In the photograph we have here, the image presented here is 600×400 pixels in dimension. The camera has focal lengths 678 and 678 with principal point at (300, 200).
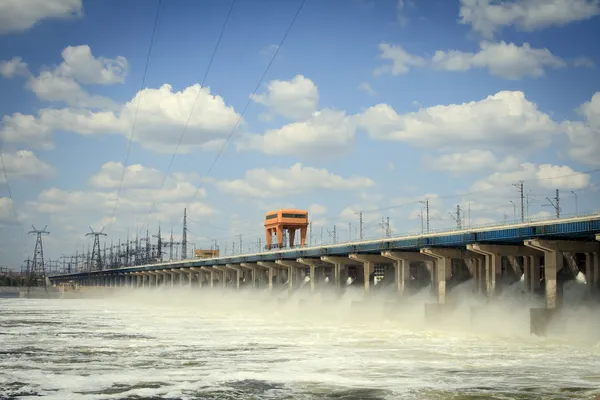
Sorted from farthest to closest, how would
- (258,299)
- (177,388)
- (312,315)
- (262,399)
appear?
(258,299)
(312,315)
(177,388)
(262,399)

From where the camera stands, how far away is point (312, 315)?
90.4m

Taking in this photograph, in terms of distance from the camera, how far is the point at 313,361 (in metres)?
36.4

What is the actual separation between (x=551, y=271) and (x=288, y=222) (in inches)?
3845

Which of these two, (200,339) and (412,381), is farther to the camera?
(200,339)

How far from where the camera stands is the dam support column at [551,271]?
174 feet

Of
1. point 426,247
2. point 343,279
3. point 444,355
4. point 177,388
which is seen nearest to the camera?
point 177,388

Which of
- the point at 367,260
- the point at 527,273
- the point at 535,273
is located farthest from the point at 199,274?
the point at 535,273

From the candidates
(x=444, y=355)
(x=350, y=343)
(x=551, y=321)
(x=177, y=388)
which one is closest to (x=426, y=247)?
(x=551, y=321)

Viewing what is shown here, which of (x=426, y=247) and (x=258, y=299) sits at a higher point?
(x=426, y=247)

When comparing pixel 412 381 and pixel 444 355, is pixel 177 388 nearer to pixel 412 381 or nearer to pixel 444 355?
pixel 412 381

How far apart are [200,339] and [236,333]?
7.15m

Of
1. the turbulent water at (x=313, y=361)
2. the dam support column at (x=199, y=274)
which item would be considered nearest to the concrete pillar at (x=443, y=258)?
the turbulent water at (x=313, y=361)

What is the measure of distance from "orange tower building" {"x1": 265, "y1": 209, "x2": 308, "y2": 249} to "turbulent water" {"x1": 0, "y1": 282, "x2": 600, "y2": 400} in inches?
3280

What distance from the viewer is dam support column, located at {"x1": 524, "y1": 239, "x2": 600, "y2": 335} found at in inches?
2093
